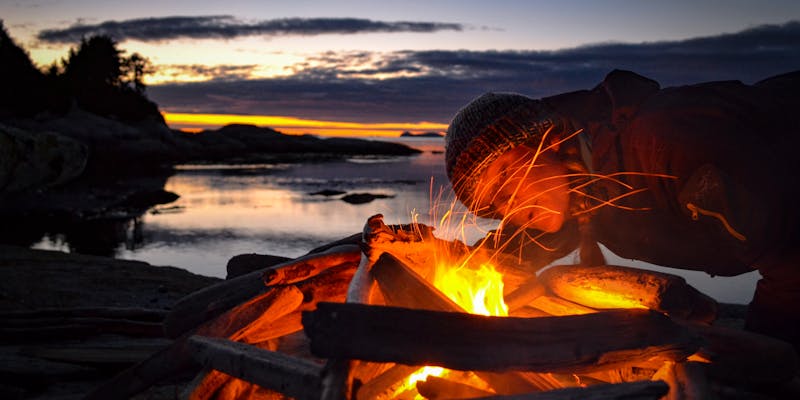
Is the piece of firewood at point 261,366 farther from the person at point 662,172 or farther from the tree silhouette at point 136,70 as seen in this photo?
the tree silhouette at point 136,70

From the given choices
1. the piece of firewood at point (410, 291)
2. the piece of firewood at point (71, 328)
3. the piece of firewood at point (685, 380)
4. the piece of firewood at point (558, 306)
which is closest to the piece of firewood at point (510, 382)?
the piece of firewood at point (410, 291)

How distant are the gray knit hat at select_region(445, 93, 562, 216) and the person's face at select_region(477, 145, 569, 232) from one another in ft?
0.26

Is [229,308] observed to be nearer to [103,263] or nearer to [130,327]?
[130,327]

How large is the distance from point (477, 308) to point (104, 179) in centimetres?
2184

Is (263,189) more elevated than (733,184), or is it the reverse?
(733,184)

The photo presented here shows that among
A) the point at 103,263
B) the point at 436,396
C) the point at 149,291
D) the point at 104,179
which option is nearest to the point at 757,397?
the point at 436,396

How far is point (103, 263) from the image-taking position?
25.4ft

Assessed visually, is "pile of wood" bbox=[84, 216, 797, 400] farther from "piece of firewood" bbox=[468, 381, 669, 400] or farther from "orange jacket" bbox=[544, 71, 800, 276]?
"orange jacket" bbox=[544, 71, 800, 276]

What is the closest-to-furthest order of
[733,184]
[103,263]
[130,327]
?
[733,184] → [130,327] → [103,263]

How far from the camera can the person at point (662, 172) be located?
363 cm

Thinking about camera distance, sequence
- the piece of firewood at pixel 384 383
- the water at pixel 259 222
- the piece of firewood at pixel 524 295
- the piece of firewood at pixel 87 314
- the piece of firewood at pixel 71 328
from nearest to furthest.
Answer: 1. the piece of firewood at pixel 384 383
2. the piece of firewood at pixel 524 295
3. the piece of firewood at pixel 71 328
4. the piece of firewood at pixel 87 314
5. the water at pixel 259 222

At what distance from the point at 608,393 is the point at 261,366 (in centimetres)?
138

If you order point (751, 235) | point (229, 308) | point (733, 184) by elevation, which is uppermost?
point (733, 184)

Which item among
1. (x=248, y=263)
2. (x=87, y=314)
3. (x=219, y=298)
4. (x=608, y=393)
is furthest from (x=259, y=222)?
(x=608, y=393)
